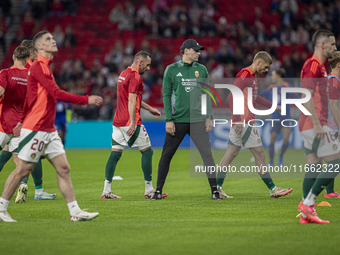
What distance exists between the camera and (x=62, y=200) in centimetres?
756

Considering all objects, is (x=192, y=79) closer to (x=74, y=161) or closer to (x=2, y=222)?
(x=2, y=222)

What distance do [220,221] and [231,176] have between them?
211 inches

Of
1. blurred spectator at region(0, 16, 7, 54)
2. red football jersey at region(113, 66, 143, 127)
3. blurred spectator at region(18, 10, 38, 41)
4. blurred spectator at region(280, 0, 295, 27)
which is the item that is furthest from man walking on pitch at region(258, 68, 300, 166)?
blurred spectator at region(0, 16, 7, 54)

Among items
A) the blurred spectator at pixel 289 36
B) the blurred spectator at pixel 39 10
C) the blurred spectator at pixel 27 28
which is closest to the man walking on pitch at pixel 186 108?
the blurred spectator at pixel 289 36

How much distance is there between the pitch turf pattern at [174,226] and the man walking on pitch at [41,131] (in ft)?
1.30

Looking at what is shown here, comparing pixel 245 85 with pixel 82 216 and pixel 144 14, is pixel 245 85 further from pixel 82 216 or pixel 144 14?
pixel 144 14

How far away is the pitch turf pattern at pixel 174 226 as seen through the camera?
4.33m

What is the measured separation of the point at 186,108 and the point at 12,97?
273 cm

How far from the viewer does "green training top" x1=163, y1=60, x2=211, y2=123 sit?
7.50m

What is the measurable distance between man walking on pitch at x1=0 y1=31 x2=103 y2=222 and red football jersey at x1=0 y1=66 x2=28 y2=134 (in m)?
1.73

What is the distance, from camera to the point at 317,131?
17.6ft

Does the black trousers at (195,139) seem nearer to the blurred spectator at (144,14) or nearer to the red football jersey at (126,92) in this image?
the red football jersey at (126,92)

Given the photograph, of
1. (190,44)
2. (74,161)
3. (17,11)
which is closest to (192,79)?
(190,44)

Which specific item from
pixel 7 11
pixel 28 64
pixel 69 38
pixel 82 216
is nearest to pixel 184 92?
pixel 28 64
